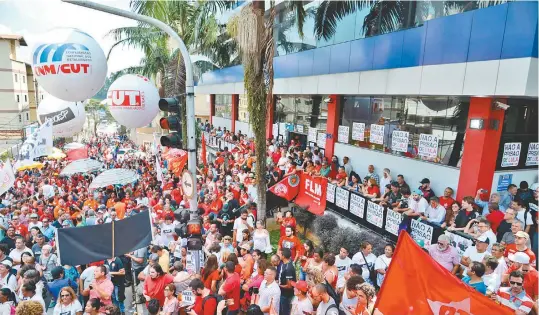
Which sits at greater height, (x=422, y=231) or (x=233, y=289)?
(x=422, y=231)

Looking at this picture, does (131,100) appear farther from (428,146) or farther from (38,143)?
(428,146)

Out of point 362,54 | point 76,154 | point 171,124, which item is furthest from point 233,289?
point 76,154

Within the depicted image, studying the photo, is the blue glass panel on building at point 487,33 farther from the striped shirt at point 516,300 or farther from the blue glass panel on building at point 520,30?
the striped shirt at point 516,300

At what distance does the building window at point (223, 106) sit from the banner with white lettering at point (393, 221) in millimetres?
19254

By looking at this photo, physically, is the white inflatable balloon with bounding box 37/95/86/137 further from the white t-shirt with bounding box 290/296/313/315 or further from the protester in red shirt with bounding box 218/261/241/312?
the white t-shirt with bounding box 290/296/313/315

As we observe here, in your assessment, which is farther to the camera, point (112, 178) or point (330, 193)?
point (112, 178)

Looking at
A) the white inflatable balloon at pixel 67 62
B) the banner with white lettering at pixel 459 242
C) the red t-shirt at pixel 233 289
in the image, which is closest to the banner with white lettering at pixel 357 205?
the banner with white lettering at pixel 459 242

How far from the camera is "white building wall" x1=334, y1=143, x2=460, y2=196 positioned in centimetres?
933

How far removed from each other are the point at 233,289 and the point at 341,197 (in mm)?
5228

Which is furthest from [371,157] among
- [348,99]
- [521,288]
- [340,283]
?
[521,288]

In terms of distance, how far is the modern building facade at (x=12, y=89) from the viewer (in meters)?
37.4

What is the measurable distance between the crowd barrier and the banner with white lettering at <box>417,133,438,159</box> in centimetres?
224

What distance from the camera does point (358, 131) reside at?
12570 millimetres

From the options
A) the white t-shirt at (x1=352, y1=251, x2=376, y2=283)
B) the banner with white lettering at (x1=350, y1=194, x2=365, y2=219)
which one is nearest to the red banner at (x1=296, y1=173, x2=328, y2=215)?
the banner with white lettering at (x1=350, y1=194, x2=365, y2=219)
